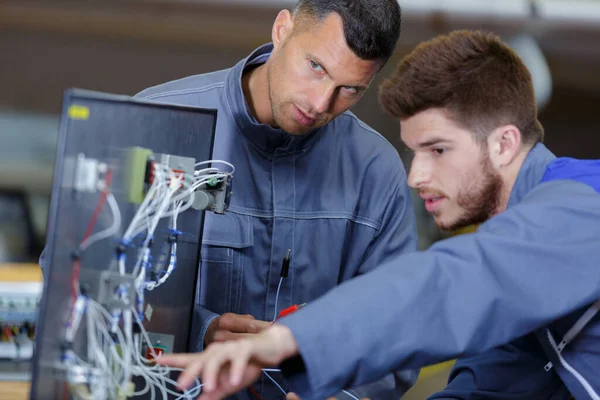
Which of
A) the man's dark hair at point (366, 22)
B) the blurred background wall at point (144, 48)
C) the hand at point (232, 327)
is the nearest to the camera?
the hand at point (232, 327)

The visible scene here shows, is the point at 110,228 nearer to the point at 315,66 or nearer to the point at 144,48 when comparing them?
the point at 315,66

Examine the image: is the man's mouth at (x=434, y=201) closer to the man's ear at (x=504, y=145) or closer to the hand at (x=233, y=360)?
the man's ear at (x=504, y=145)

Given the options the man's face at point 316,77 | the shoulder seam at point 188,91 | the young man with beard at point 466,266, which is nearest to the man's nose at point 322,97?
the man's face at point 316,77

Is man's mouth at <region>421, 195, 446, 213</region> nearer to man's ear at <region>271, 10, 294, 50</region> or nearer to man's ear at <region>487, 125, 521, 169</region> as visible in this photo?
man's ear at <region>487, 125, 521, 169</region>

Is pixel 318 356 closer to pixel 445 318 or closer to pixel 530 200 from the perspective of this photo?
pixel 445 318

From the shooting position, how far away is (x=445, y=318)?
3.13ft

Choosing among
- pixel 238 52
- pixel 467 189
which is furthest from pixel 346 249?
pixel 238 52

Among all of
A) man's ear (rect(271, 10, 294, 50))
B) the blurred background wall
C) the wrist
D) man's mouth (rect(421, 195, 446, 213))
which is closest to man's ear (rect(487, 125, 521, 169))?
man's mouth (rect(421, 195, 446, 213))

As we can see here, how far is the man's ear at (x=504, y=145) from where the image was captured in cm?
131

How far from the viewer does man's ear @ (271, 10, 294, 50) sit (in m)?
1.51

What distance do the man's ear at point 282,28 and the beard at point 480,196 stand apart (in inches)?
19.2

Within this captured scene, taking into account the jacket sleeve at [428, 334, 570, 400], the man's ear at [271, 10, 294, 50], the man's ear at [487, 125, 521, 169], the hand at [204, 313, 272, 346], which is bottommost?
the jacket sleeve at [428, 334, 570, 400]

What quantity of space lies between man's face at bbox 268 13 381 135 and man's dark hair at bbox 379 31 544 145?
0.08m

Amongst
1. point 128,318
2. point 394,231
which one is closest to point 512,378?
point 394,231
